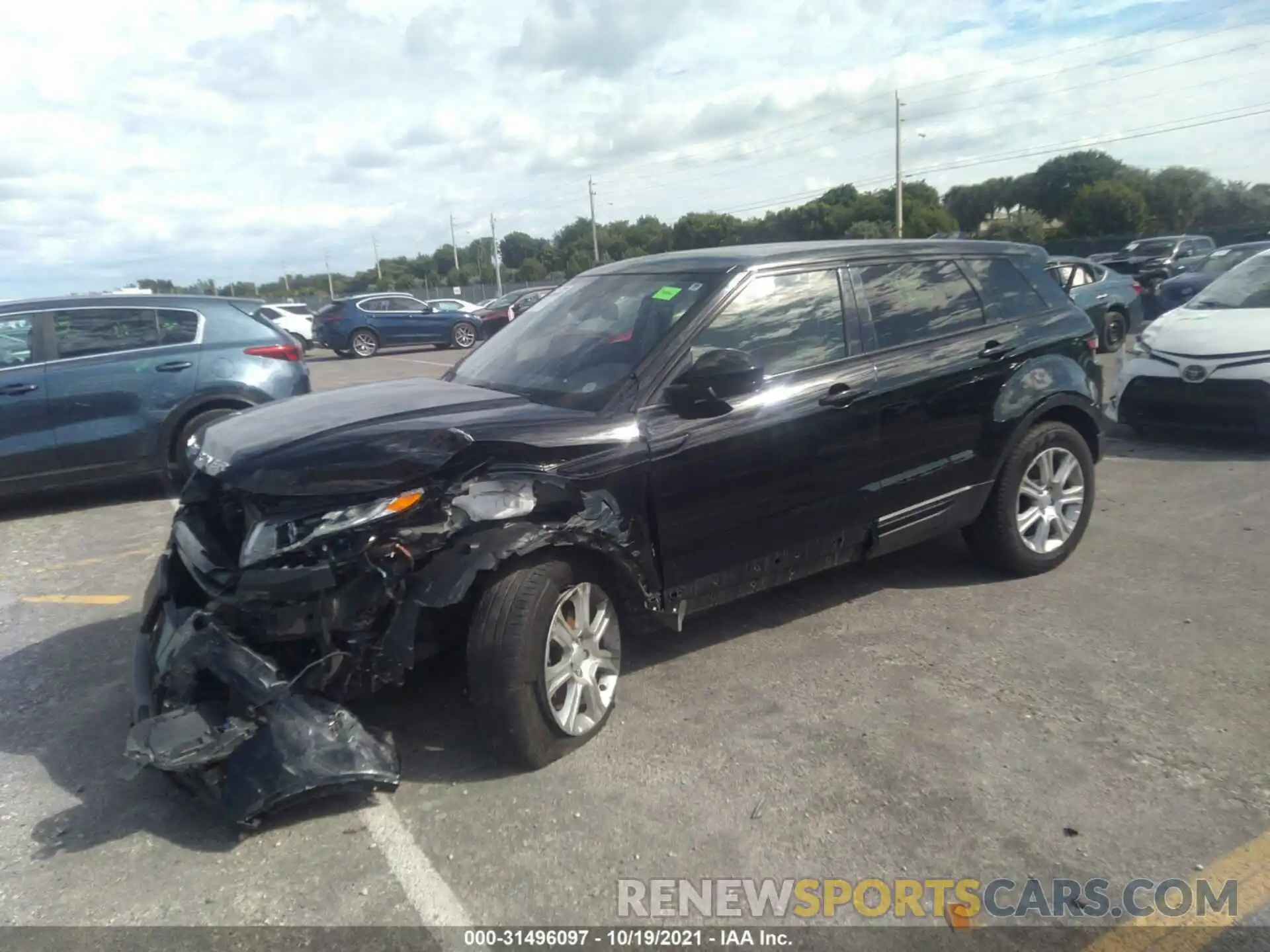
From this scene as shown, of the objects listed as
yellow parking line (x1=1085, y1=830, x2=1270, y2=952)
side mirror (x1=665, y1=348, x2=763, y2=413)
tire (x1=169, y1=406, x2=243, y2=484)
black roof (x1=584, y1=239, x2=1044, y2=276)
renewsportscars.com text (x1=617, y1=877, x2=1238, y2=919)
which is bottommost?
yellow parking line (x1=1085, y1=830, x2=1270, y2=952)

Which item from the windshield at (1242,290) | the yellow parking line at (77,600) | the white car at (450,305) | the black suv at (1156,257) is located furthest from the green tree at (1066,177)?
the yellow parking line at (77,600)

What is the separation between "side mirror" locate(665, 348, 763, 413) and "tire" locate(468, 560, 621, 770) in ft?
2.62

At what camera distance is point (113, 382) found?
7559 millimetres

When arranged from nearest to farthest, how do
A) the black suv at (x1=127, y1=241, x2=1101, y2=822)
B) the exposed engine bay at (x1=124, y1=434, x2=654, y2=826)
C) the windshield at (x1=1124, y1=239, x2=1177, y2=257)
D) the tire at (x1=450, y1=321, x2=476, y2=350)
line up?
1. the exposed engine bay at (x1=124, y1=434, x2=654, y2=826)
2. the black suv at (x1=127, y1=241, x2=1101, y2=822)
3. the windshield at (x1=1124, y1=239, x2=1177, y2=257)
4. the tire at (x1=450, y1=321, x2=476, y2=350)

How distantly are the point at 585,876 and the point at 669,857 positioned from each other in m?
0.27

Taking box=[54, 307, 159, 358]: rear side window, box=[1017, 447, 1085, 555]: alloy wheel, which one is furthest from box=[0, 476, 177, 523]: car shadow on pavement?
box=[1017, 447, 1085, 555]: alloy wheel

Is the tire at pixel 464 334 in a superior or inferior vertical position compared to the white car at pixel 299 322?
inferior

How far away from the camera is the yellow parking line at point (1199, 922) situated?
2.52 m

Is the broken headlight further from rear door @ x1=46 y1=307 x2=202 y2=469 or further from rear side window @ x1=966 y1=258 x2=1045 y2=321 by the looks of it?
rear door @ x1=46 y1=307 x2=202 y2=469

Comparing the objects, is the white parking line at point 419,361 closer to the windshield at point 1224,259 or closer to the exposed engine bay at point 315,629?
the windshield at point 1224,259

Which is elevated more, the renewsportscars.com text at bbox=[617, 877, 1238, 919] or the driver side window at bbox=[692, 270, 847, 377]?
the driver side window at bbox=[692, 270, 847, 377]

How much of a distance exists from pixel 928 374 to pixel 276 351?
578 centimetres

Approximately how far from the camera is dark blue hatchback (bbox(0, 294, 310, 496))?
7.36m

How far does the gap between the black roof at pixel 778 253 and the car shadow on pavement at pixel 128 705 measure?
1.71m
